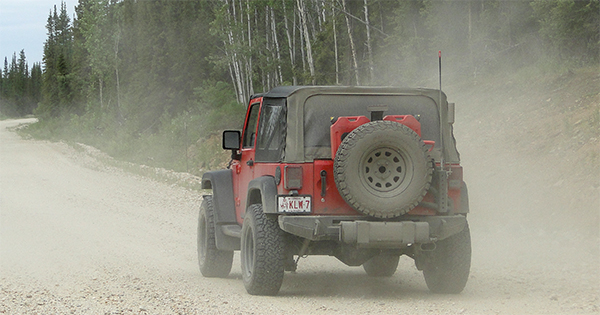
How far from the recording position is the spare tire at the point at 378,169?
639 cm

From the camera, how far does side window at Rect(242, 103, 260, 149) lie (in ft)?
26.7

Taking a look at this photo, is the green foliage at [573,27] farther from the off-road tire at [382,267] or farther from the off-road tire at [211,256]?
the off-road tire at [211,256]

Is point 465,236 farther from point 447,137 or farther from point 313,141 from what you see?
point 313,141

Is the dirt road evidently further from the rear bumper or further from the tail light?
the tail light

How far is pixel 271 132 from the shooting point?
739 centimetres

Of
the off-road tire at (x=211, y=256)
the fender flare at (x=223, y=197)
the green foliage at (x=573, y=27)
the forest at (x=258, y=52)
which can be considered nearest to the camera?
the fender flare at (x=223, y=197)

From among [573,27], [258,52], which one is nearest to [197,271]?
[573,27]

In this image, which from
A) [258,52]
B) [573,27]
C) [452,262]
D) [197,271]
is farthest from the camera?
[258,52]

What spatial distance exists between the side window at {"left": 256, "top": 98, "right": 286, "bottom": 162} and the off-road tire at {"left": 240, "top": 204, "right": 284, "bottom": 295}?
617 millimetres

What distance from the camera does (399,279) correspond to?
8789mm

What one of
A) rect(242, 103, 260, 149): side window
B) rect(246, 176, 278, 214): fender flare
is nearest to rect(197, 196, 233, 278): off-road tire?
rect(242, 103, 260, 149): side window

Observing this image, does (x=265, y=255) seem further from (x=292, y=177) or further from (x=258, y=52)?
(x=258, y=52)

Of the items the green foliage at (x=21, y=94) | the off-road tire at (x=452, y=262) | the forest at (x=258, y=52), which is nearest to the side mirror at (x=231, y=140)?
the off-road tire at (x=452, y=262)

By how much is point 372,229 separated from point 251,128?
2.35 metres
